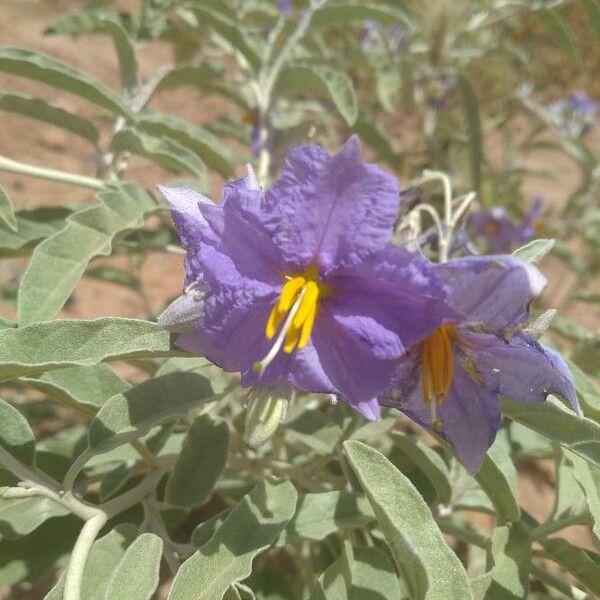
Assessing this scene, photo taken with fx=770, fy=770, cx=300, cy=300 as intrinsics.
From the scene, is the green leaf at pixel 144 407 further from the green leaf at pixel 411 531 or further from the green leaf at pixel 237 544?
the green leaf at pixel 411 531

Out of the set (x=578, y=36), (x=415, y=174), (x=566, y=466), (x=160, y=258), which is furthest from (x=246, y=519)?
(x=578, y=36)

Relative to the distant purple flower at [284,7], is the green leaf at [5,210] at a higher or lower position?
lower

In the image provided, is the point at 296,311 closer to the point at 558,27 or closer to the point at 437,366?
the point at 437,366

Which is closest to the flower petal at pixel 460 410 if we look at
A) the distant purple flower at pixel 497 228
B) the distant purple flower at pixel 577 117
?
the distant purple flower at pixel 497 228

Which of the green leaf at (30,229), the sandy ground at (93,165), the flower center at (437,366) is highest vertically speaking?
the flower center at (437,366)

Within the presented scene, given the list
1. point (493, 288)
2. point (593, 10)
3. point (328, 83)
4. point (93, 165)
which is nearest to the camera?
point (493, 288)

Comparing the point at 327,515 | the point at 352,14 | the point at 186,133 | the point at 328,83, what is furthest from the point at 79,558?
the point at 352,14
